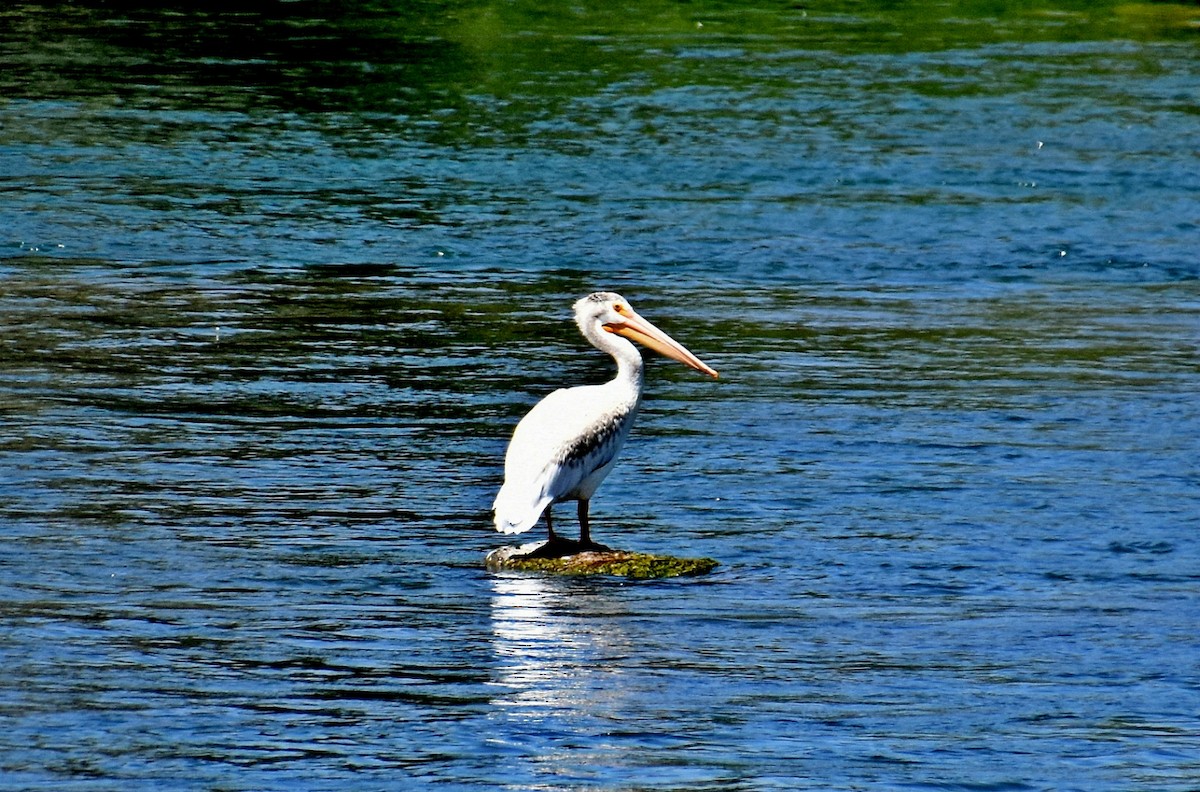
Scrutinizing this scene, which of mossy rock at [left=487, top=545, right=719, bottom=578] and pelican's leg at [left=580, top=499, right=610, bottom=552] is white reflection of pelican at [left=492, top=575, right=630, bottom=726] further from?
pelican's leg at [left=580, top=499, right=610, bottom=552]

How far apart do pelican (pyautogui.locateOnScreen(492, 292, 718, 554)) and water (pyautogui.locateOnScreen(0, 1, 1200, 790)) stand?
0.31 metres

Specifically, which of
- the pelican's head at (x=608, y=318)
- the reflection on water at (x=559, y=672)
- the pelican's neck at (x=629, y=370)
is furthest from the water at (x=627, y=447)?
the pelican's head at (x=608, y=318)

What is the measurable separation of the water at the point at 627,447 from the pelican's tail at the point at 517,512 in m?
0.23

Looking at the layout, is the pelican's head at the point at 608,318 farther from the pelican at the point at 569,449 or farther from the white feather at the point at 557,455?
the white feather at the point at 557,455

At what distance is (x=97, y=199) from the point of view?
1694cm

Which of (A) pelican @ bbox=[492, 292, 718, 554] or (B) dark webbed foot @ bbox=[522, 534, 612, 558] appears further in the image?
(B) dark webbed foot @ bbox=[522, 534, 612, 558]

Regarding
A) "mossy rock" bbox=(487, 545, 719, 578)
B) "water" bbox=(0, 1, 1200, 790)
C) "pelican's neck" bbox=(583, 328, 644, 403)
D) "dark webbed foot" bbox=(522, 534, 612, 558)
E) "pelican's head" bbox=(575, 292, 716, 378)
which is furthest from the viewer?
"pelican's head" bbox=(575, 292, 716, 378)

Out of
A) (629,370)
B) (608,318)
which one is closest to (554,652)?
(629,370)

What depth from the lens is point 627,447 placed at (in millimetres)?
10172

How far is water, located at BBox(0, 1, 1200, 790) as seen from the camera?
667 cm

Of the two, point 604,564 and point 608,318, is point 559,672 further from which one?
point 608,318

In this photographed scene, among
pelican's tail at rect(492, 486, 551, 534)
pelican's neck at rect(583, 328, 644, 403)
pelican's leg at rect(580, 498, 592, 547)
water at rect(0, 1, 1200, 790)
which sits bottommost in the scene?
water at rect(0, 1, 1200, 790)

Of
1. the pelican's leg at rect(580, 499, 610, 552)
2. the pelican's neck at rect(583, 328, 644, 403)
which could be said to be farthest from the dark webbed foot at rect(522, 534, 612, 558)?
the pelican's neck at rect(583, 328, 644, 403)

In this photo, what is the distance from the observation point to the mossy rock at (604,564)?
8156 mm
